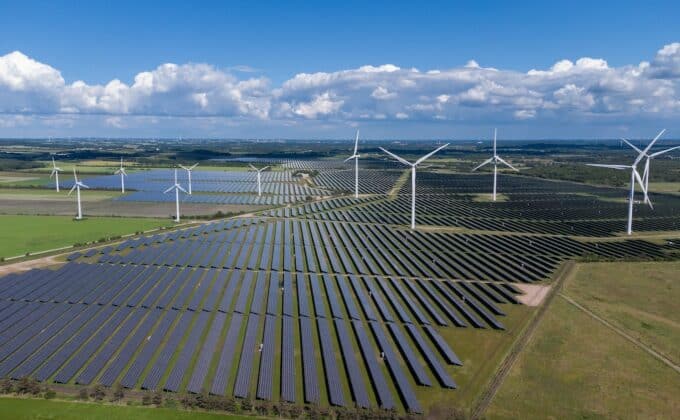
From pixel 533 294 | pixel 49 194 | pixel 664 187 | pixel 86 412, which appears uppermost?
pixel 664 187

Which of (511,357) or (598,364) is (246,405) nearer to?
(511,357)

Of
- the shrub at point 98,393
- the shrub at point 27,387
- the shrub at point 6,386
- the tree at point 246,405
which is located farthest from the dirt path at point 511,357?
the shrub at point 6,386

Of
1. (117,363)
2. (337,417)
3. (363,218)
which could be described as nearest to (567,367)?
(337,417)

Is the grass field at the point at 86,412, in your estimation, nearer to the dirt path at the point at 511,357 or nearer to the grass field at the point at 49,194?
the dirt path at the point at 511,357

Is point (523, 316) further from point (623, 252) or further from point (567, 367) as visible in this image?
point (623, 252)

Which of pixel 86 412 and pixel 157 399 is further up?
pixel 157 399

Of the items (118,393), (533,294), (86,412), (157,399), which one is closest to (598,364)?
(533,294)

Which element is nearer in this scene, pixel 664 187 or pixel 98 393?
pixel 98 393
